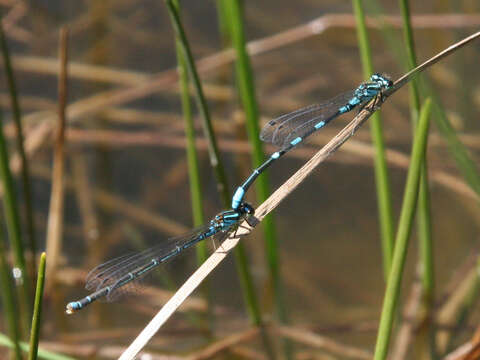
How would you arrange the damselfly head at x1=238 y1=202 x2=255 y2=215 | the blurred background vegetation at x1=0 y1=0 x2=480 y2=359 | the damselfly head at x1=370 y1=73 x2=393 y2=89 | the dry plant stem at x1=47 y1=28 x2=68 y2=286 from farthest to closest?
1. the blurred background vegetation at x1=0 y1=0 x2=480 y2=359
2. the dry plant stem at x1=47 y1=28 x2=68 y2=286
3. the damselfly head at x1=370 y1=73 x2=393 y2=89
4. the damselfly head at x1=238 y1=202 x2=255 y2=215

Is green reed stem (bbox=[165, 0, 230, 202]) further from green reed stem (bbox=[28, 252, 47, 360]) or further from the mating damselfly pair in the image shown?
green reed stem (bbox=[28, 252, 47, 360])

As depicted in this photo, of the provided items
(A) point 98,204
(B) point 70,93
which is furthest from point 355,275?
(B) point 70,93

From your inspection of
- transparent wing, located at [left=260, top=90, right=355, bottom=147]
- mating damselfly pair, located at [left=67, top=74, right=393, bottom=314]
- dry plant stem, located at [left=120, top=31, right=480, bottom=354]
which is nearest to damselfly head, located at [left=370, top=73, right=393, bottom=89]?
mating damselfly pair, located at [left=67, top=74, right=393, bottom=314]

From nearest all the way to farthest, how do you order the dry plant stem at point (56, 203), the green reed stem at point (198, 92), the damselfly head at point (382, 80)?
the green reed stem at point (198, 92) < the damselfly head at point (382, 80) < the dry plant stem at point (56, 203)

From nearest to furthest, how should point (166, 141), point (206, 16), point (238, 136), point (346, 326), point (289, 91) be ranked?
point (346, 326)
point (166, 141)
point (238, 136)
point (289, 91)
point (206, 16)

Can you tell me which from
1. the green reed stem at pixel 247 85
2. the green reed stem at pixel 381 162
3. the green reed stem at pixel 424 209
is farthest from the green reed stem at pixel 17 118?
the green reed stem at pixel 424 209

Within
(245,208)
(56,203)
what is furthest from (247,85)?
(56,203)

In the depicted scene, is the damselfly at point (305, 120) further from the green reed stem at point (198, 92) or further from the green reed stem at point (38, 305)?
the green reed stem at point (38, 305)

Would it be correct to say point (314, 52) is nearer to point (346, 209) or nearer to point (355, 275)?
point (346, 209)
